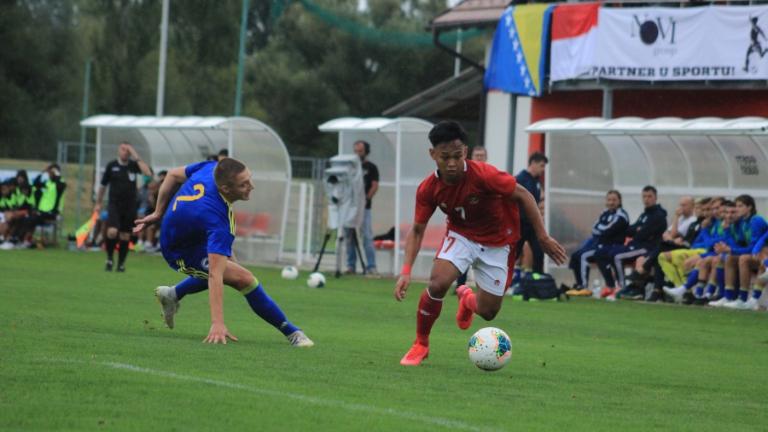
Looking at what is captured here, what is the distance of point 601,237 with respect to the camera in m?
21.7

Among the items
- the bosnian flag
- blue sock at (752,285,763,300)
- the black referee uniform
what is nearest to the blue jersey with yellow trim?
blue sock at (752,285,763,300)

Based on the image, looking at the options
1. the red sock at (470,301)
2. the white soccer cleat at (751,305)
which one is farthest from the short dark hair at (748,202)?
the red sock at (470,301)

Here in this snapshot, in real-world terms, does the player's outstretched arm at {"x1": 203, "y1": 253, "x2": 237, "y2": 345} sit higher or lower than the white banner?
lower

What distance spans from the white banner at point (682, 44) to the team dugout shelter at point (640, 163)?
2540 millimetres

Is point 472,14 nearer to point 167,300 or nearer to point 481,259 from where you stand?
point 167,300

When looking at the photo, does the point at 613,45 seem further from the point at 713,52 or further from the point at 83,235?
the point at 83,235

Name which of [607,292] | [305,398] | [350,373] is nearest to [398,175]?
[607,292]

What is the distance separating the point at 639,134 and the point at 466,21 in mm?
12187

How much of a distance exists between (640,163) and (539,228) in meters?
13.7

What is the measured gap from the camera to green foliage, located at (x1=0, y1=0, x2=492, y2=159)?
188ft

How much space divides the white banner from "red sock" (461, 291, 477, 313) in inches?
586

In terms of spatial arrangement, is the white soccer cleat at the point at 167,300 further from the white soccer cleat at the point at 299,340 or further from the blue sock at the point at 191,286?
the white soccer cleat at the point at 299,340

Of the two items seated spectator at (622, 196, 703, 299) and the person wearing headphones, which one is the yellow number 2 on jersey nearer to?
seated spectator at (622, 196, 703, 299)

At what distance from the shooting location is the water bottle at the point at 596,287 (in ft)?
72.5
